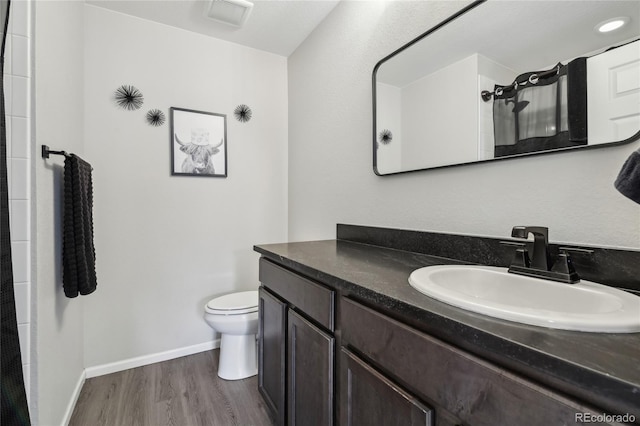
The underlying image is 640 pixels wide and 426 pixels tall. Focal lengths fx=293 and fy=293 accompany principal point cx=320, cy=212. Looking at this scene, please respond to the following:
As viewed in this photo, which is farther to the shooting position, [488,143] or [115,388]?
[115,388]

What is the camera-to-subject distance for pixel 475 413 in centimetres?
51

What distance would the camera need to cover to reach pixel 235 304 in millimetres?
1936

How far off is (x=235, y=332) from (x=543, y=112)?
1.91m

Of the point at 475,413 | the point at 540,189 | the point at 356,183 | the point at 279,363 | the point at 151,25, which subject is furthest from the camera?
the point at 151,25

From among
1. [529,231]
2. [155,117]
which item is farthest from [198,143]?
[529,231]

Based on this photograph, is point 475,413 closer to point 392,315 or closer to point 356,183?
point 392,315

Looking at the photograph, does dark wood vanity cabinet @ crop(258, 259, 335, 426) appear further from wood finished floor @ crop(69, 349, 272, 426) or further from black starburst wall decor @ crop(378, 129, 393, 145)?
black starburst wall decor @ crop(378, 129, 393, 145)

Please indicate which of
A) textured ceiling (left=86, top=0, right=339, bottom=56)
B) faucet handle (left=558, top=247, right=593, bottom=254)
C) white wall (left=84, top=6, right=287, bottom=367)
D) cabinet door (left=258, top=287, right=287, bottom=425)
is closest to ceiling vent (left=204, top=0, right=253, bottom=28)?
textured ceiling (left=86, top=0, right=339, bottom=56)

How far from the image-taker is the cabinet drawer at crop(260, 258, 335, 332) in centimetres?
97

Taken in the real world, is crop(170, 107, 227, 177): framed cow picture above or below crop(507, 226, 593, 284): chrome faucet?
above

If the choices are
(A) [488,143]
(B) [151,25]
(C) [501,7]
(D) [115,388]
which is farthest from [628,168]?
(B) [151,25]

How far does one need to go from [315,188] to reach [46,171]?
1494 millimetres

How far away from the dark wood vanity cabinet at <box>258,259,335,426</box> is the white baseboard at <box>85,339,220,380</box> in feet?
3.09

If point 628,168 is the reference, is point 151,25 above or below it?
above
